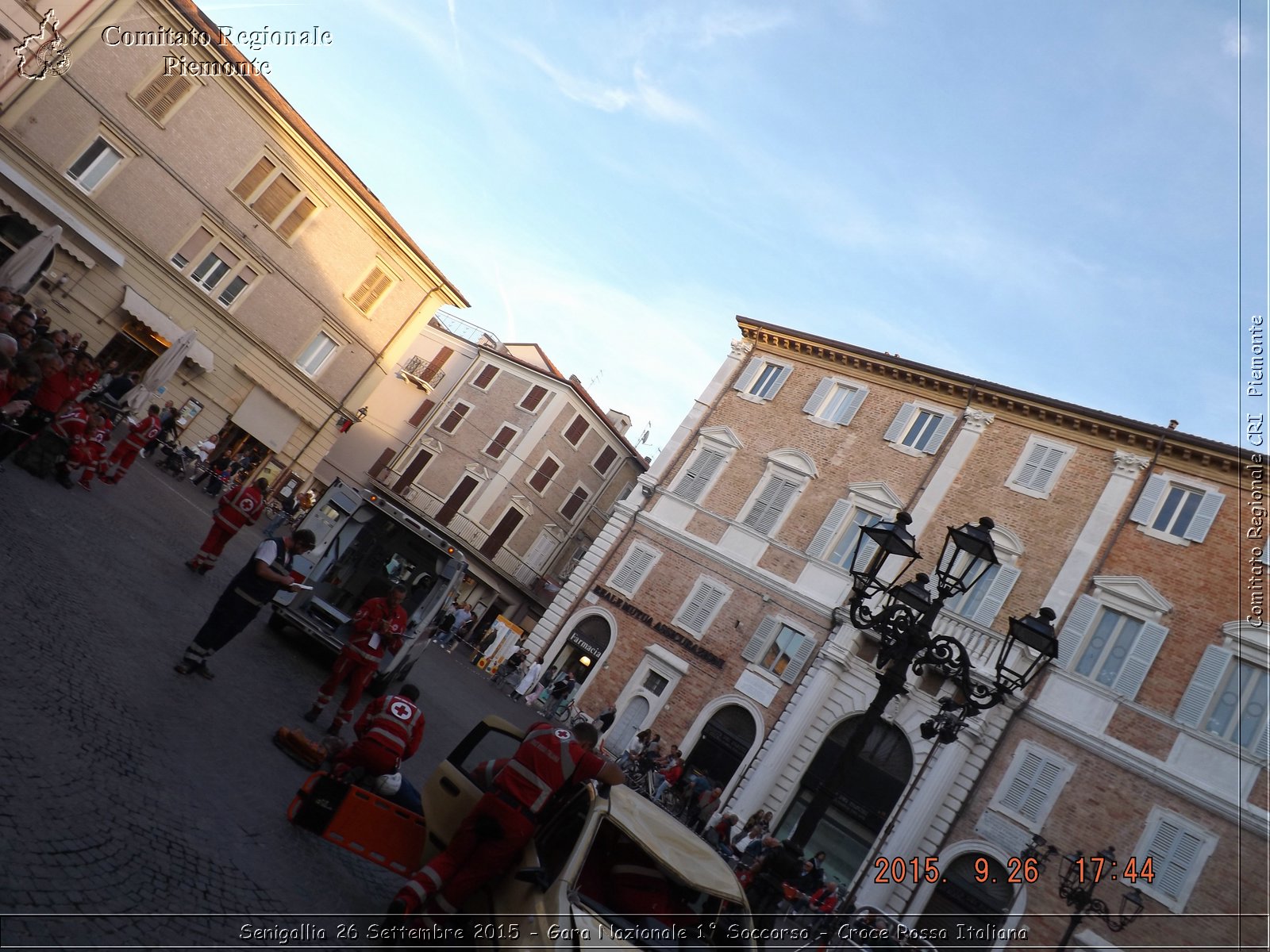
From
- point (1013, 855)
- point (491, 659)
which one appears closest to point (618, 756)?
point (491, 659)

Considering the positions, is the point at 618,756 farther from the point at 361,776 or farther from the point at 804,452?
the point at 361,776

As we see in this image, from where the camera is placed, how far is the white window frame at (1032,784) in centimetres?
1936

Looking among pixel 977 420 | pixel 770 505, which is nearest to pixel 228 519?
pixel 770 505

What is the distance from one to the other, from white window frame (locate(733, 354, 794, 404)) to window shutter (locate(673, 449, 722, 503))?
249 centimetres

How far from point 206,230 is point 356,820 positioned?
2635cm

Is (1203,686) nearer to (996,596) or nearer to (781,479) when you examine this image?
(996,596)

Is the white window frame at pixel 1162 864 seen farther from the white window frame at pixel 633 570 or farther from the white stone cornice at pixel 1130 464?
the white window frame at pixel 633 570

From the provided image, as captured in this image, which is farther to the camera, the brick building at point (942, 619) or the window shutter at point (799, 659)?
the window shutter at point (799, 659)

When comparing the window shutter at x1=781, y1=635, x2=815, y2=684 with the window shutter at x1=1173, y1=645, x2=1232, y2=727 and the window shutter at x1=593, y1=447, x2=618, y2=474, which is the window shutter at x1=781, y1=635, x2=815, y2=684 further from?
the window shutter at x1=593, y1=447, x2=618, y2=474

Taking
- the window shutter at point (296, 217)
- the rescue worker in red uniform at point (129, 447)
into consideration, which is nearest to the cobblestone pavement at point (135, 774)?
the rescue worker in red uniform at point (129, 447)

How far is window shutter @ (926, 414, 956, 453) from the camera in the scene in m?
25.1

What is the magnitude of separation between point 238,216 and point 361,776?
26.1 m

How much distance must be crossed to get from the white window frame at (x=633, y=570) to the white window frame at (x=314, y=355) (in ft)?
42.5

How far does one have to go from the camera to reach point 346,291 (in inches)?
1204
